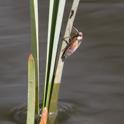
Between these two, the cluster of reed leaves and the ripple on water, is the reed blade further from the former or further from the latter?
the ripple on water

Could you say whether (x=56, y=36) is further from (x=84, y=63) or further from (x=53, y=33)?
(x=84, y=63)

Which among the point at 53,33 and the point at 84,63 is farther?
the point at 84,63

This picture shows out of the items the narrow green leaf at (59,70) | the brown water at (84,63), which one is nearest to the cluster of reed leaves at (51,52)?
the narrow green leaf at (59,70)

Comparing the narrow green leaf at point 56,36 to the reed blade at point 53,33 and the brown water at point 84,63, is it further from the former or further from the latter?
the brown water at point 84,63

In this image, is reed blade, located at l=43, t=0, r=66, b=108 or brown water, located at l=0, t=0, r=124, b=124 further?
brown water, located at l=0, t=0, r=124, b=124

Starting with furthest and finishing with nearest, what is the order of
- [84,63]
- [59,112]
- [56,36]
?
[84,63], [59,112], [56,36]

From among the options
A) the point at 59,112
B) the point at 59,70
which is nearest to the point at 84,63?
the point at 59,112

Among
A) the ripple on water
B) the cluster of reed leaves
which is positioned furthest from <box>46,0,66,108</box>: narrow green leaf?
the ripple on water

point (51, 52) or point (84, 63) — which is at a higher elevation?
point (51, 52)
